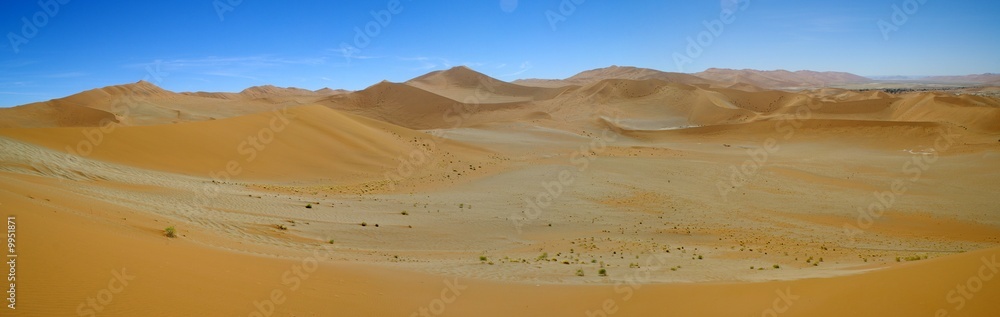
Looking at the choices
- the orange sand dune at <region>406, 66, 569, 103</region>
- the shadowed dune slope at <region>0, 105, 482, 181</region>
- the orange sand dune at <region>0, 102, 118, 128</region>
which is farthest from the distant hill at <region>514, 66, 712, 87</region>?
the shadowed dune slope at <region>0, 105, 482, 181</region>

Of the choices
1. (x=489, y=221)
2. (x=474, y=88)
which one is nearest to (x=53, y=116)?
(x=474, y=88)

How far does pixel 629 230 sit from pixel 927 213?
12.1 m

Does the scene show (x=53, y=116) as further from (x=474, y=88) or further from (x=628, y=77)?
(x=628, y=77)

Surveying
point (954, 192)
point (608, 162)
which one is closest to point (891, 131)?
point (954, 192)

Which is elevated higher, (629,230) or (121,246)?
(121,246)

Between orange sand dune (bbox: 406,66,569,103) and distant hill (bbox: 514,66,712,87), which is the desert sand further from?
distant hill (bbox: 514,66,712,87)

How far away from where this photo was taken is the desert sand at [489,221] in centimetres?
666

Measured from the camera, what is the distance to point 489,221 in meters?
16.5

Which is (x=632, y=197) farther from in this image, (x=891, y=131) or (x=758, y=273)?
(x=891, y=131)

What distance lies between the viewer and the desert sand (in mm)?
6656

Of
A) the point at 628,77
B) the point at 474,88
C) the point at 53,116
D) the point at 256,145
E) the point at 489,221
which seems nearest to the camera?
the point at 489,221

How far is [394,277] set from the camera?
9.22 meters


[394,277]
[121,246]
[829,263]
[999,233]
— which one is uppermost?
[121,246]

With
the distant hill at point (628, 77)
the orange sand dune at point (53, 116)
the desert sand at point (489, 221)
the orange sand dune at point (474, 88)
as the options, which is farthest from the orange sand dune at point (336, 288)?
the distant hill at point (628, 77)
